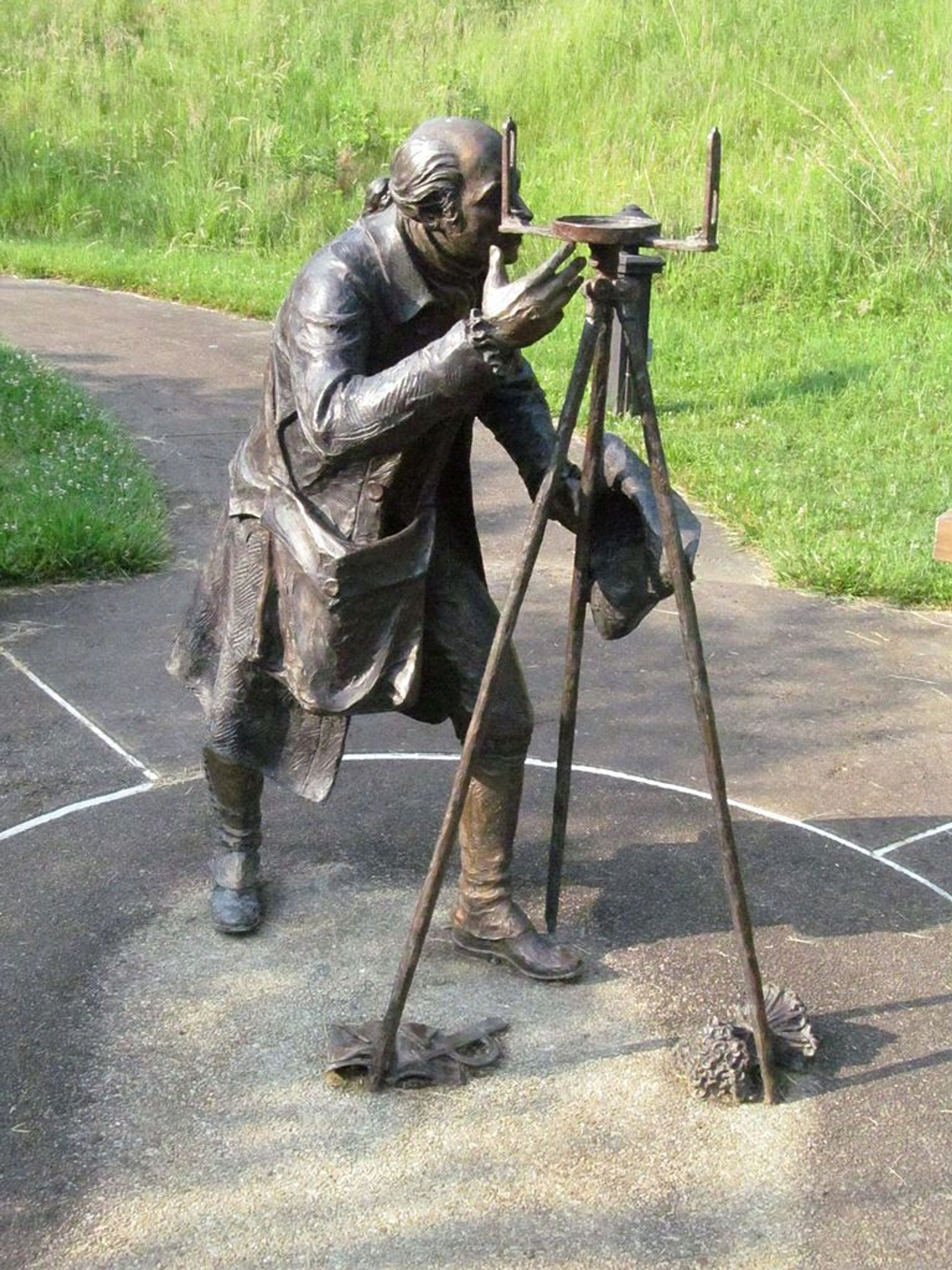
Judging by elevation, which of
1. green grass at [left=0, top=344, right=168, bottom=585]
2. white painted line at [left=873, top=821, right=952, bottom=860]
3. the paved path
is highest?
green grass at [left=0, top=344, right=168, bottom=585]

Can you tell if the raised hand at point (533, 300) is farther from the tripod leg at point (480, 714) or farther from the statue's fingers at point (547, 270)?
the tripod leg at point (480, 714)

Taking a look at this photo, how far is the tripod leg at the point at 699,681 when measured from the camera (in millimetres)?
3100

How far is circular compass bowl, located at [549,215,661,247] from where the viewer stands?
2.93m

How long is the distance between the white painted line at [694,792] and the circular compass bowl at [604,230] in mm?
1844

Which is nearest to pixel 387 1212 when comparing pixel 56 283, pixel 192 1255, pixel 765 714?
pixel 192 1255

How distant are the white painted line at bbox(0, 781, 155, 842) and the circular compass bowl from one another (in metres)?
2.25

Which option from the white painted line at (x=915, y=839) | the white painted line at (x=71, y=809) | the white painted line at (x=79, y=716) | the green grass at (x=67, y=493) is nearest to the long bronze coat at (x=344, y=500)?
the white painted line at (x=71, y=809)

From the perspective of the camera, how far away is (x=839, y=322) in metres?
10.3

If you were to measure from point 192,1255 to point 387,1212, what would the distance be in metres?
0.35

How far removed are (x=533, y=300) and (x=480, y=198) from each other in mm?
416

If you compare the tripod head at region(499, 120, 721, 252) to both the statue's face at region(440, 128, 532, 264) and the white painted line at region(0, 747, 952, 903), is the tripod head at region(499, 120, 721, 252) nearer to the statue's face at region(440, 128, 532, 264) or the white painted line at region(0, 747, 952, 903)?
the statue's face at region(440, 128, 532, 264)

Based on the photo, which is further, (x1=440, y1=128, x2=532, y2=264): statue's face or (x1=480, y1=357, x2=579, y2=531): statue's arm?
(x1=480, y1=357, x2=579, y2=531): statue's arm

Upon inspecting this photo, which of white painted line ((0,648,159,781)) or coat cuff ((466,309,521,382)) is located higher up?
coat cuff ((466,309,521,382))

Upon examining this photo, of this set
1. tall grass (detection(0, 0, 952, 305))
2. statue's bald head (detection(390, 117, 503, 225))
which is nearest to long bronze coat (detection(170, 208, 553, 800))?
statue's bald head (detection(390, 117, 503, 225))
